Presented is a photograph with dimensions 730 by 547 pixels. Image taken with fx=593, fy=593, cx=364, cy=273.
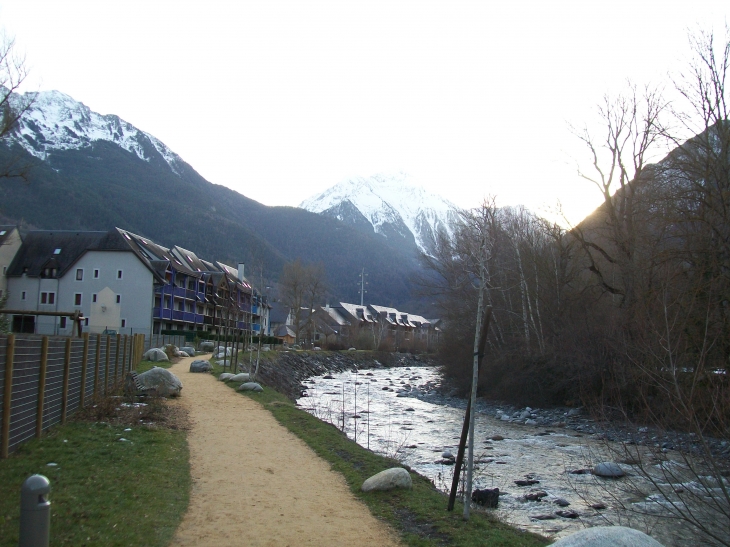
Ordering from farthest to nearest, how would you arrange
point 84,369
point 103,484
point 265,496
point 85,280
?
point 85,280
point 84,369
point 265,496
point 103,484

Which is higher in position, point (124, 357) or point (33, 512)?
point (124, 357)

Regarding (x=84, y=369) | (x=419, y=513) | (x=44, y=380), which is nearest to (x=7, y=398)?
(x=44, y=380)

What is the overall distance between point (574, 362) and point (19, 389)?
985 inches

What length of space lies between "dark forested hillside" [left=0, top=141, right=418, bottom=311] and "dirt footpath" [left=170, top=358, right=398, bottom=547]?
94.0 metres

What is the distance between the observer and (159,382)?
64.8 ft

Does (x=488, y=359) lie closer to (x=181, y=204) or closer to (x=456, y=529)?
(x=456, y=529)

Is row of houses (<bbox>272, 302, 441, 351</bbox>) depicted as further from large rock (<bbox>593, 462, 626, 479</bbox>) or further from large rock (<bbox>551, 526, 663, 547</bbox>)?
large rock (<bbox>551, 526, 663, 547</bbox>)

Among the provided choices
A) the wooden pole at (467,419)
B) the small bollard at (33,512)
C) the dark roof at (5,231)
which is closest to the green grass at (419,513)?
the wooden pole at (467,419)

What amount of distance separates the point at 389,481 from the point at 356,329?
296ft

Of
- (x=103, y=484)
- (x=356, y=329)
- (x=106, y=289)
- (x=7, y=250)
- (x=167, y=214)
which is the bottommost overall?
(x=103, y=484)

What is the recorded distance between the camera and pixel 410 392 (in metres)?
39.9

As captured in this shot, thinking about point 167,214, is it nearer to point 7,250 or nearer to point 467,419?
point 7,250

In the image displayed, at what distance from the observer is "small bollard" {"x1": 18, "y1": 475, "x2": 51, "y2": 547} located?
4863 millimetres

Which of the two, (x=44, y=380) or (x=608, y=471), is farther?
(x=608, y=471)
